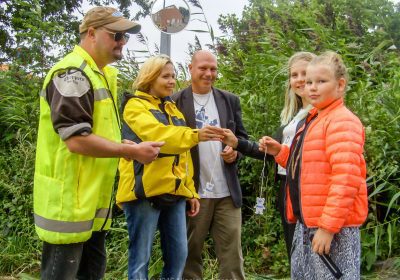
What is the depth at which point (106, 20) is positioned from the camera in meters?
3.11

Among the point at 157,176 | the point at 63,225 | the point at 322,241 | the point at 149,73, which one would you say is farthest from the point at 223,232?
the point at 63,225

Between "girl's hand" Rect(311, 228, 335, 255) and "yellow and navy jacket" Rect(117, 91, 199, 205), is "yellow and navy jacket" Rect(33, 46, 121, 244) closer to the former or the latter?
"yellow and navy jacket" Rect(117, 91, 199, 205)

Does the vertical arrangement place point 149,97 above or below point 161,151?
above

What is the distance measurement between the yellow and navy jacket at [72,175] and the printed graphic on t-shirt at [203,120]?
1357 millimetres

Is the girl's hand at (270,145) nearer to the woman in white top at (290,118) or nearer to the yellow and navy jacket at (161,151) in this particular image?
Result: the woman in white top at (290,118)

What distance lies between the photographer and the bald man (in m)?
4.29

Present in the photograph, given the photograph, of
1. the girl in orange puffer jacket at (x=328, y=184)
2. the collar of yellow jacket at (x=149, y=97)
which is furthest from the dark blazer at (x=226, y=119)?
the girl in orange puffer jacket at (x=328, y=184)

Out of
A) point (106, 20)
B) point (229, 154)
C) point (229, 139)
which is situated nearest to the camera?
point (106, 20)

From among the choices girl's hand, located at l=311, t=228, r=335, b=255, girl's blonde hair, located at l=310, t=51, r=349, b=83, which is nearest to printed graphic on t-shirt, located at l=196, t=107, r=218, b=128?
girl's blonde hair, located at l=310, t=51, r=349, b=83

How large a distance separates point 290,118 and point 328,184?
4.29 ft

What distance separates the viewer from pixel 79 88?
2.84m

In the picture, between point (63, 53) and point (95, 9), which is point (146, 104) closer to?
point (95, 9)

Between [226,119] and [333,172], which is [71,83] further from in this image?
[226,119]

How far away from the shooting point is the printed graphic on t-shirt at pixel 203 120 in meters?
4.35
